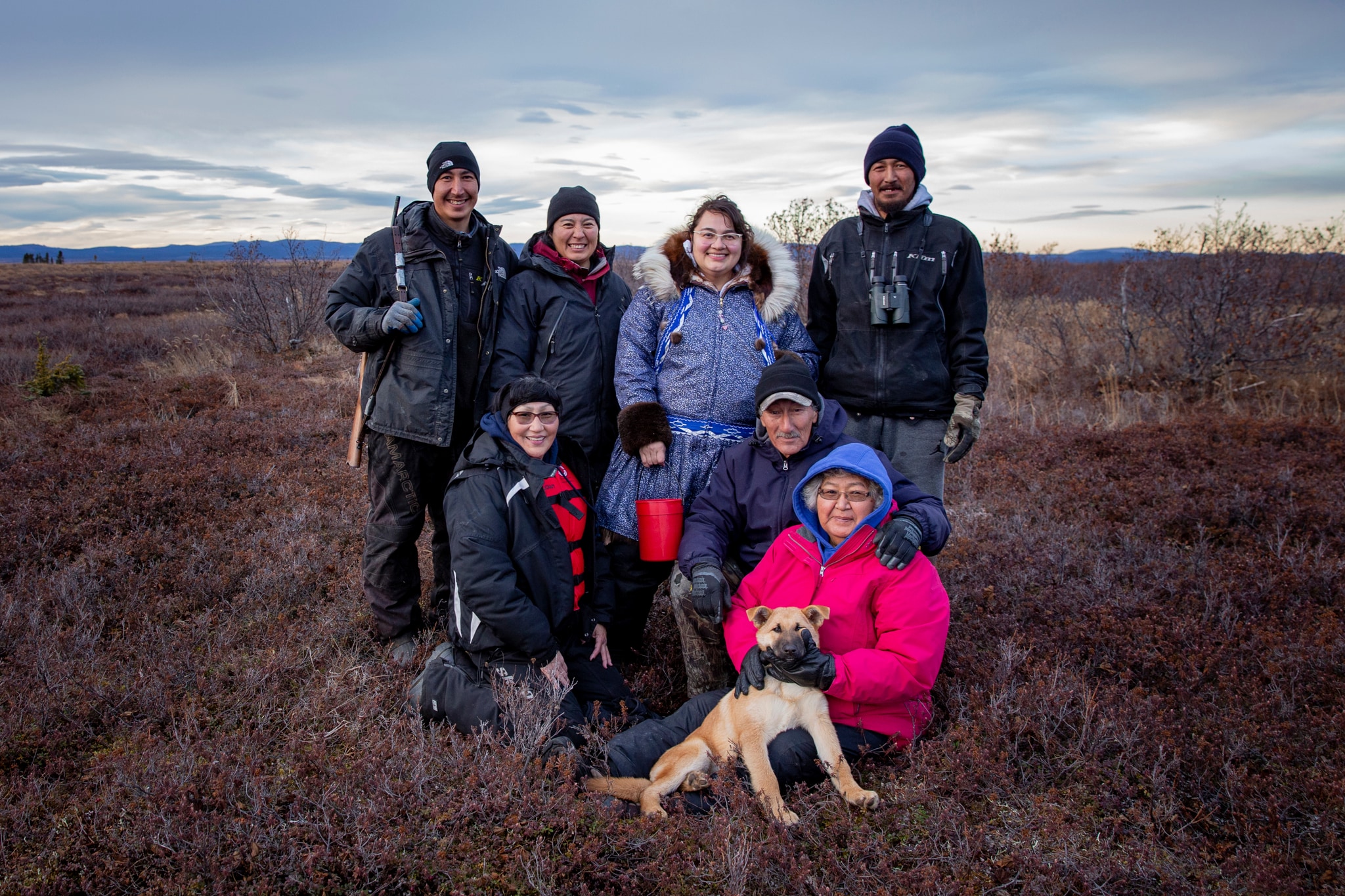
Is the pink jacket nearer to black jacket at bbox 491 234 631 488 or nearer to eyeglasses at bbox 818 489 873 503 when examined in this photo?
eyeglasses at bbox 818 489 873 503

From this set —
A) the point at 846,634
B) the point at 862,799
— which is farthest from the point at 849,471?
the point at 862,799

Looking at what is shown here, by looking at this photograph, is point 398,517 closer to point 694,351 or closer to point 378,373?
point 378,373

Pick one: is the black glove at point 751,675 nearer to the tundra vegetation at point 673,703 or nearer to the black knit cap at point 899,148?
the tundra vegetation at point 673,703

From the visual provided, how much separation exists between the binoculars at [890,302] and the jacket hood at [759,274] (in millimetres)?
407

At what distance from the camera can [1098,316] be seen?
1281cm

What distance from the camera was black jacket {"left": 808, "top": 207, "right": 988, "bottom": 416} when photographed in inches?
154

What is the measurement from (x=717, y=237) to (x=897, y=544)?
5.77 ft

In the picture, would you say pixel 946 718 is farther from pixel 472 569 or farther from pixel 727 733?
pixel 472 569

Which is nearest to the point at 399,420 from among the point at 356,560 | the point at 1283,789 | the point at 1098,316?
the point at 356,560

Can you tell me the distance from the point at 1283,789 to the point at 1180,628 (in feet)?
4.03

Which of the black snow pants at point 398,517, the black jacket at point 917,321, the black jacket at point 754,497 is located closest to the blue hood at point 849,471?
the black jacket at point 754,497

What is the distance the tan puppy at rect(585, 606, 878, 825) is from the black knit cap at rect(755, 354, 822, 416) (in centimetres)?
96

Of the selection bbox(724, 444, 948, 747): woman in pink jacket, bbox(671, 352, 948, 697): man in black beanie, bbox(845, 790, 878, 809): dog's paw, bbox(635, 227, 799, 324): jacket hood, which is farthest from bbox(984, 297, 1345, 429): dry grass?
bbox(845, 790, 878, 809): dog's paw

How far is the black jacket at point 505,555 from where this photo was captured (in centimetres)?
337
